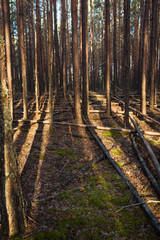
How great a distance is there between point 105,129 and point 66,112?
4535mm

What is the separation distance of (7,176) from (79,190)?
2.52 m

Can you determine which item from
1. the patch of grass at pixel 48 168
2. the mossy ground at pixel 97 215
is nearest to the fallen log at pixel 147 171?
the mossy ground at pixel 97 215

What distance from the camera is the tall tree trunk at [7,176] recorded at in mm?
3232

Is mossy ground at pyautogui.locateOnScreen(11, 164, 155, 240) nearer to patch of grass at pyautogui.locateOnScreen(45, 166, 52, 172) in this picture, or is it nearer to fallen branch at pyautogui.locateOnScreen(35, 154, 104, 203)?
fallen branch at pyautogui.locateOnScreen(35, 154, 104, 203)

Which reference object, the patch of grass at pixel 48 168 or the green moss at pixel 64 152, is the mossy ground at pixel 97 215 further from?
the green moss at pixel 64 152

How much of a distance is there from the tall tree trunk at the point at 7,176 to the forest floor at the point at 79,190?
39 centimetres

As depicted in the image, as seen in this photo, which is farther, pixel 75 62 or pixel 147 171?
pixel 75 62

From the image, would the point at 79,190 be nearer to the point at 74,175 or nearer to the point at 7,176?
the point at 74,175

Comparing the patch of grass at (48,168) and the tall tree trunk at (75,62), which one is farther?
the tall tree trunk at (75,62)

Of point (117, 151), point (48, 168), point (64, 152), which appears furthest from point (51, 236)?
point (117, 151)

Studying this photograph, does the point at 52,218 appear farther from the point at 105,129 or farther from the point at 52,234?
the point at 105,129

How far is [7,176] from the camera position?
3.36 m

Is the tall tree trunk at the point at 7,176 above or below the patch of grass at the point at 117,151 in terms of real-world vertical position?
above

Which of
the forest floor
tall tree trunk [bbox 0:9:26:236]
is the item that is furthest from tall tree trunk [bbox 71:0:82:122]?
tall tree trunk [bbox 0:9:26:236]
